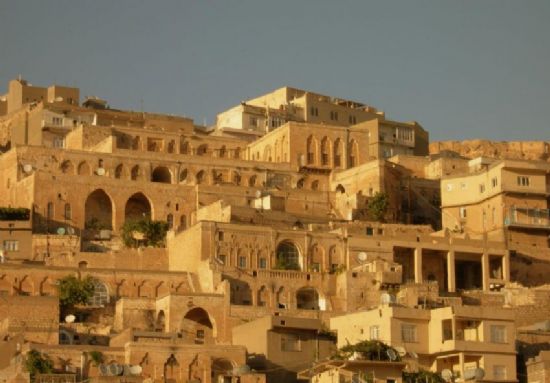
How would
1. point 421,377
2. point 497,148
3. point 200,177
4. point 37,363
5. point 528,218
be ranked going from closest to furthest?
point 37,363 < point 421,377 < point 528,218 < point 200,177 < point 497,148

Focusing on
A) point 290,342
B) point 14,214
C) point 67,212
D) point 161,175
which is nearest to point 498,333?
point 290,342

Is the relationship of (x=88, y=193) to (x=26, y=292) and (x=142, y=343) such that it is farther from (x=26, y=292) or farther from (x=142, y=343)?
(x=142, y=343)

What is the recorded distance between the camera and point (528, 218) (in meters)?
86.0

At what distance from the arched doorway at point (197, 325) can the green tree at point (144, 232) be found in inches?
494

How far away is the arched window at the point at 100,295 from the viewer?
73750mm

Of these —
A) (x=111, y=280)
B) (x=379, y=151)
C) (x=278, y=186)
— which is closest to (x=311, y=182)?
(x=278, y=186)

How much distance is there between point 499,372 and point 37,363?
1879cm

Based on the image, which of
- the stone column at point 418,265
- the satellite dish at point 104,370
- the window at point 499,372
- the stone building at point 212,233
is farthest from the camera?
the stone column at point 418,265

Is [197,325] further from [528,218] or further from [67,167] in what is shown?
[528,218]

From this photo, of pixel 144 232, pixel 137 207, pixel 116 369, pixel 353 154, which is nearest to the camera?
pixel 116 369

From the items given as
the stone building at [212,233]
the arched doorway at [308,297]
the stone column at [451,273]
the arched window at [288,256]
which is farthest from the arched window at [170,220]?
the stone column at [451,273]

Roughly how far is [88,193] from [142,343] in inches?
1069

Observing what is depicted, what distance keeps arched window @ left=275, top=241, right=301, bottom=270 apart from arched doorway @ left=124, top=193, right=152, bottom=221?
12315mm

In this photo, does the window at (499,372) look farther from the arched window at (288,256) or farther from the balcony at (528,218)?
the balcony at (528,218)
